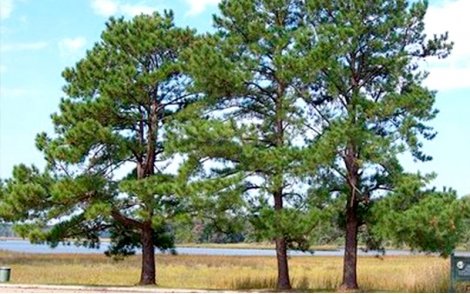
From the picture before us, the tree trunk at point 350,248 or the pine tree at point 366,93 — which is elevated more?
the pine tree at point 366,93

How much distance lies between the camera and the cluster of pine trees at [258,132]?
1005 inches

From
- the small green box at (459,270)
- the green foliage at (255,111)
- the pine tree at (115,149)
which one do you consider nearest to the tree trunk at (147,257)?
the pine tree at (115,149)

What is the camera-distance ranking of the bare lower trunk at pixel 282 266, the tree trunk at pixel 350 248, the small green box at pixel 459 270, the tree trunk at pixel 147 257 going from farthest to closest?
the tree trunk at pixel 147 257
the bare lower trunk at pixel 282 266
the tree trunk at pixel 350 248
the small green box at pixel 459 270

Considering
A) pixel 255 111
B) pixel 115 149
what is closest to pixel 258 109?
pixel 255 111

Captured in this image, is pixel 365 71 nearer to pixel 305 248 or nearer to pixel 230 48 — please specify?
pixel 230 48

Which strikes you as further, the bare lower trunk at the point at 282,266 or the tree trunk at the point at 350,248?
the bare lower trunk at the point at 282,266

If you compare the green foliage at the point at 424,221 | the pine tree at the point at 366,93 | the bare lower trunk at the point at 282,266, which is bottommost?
the bare lower trunk at the point at 282,266

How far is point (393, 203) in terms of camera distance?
25.6m

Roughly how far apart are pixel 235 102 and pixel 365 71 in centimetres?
508

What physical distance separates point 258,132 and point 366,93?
4357 mm

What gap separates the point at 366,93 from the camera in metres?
28.0

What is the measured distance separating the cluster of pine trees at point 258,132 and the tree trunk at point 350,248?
0.05m

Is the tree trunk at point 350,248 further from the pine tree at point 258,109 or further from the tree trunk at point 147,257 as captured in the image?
the tree trunk at point 147,257

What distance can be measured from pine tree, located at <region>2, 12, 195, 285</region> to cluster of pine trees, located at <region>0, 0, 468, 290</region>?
0.21ft
